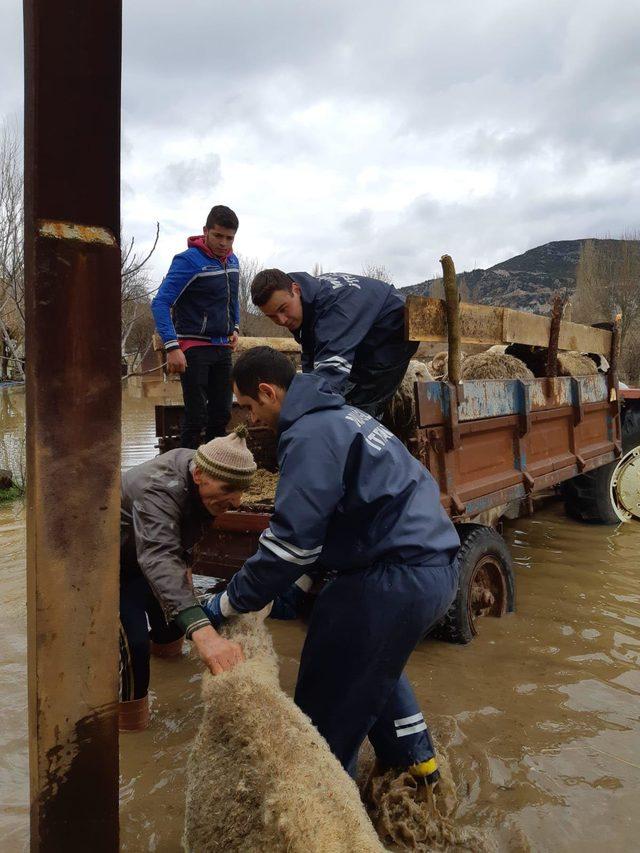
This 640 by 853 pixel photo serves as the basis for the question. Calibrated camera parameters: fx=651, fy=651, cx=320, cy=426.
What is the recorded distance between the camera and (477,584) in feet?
14.1

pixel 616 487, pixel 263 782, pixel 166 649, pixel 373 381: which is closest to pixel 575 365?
pixel 616 487

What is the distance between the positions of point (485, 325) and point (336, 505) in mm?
2507

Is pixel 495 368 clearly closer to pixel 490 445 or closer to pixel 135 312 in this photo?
pixel 490 445

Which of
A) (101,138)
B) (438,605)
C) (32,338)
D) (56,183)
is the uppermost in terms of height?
(101,138)

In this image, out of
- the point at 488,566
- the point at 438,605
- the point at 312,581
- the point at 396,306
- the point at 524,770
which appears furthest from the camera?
the point at 488,566

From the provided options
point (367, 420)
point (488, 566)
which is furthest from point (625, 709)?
point (367, 420)

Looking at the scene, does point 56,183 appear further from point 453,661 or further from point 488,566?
point 488,566

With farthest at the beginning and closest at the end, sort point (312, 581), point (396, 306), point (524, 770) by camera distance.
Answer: point (396, 306), point (312, 581), point (524, 770)

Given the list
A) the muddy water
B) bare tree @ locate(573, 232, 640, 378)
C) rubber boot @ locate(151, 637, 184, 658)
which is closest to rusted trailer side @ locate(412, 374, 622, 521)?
the muddy water

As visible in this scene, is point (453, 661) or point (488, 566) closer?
point (453, 661)

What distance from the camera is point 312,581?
3.44 meters

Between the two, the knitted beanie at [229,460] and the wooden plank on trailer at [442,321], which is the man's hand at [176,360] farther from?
the knitted beanie at [229,460]

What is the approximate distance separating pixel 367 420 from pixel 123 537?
1.37 meters

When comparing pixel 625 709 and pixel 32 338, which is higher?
pixel 32 338
